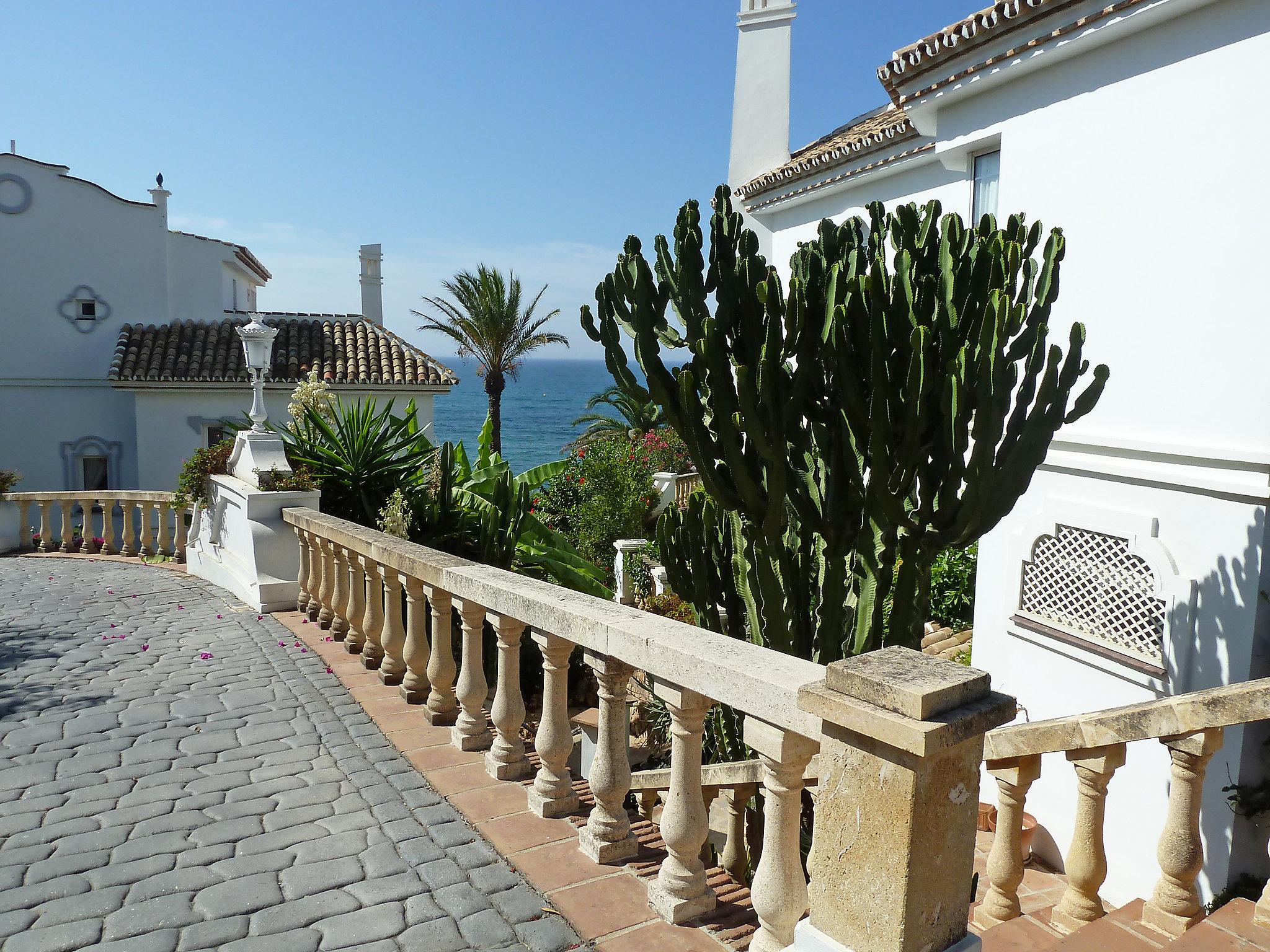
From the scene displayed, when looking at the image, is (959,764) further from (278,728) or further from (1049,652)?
(1049,652)

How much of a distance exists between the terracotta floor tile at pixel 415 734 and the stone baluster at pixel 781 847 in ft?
7.16

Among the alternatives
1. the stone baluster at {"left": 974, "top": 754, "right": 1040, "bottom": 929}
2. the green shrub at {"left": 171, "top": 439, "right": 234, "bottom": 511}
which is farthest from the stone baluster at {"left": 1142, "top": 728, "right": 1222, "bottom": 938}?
the green shrub at {"left": 171, "top": 439, "right": 234, "bottom": 511}

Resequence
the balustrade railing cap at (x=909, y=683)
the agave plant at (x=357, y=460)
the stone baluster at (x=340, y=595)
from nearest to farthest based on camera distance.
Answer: the balustrade railing cap at (x=909, y=683) → the stone baluster at (x=340, y=595) → the agave plant at (x=357, y=460)

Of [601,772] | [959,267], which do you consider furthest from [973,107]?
[601,772]

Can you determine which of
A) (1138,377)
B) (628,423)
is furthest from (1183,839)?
(628,423)

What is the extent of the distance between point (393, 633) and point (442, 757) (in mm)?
1214

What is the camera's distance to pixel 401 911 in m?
2.81

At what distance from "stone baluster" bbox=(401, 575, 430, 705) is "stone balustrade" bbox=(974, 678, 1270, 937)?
9.40 ft

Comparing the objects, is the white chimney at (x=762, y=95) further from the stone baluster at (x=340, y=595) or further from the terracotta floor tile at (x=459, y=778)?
the terracotta floor tile at (x=459, y=778)

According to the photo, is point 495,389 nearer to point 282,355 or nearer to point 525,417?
point 282,355

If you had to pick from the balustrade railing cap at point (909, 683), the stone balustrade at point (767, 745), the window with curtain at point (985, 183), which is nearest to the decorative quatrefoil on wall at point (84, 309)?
the window with curtain at point (985, 183)

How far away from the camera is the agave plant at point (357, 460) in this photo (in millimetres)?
8922

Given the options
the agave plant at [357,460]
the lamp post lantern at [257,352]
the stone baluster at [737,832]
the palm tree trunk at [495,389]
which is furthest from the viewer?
the palm tree trunk at [495,389]

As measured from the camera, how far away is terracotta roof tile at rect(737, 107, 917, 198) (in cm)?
1028
